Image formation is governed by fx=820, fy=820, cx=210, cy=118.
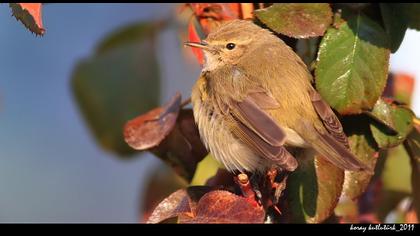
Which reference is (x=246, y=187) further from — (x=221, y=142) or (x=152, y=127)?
(x=152, y=127)

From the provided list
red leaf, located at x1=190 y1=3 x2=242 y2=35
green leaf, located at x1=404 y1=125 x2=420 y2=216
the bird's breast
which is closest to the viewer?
green leaf, located at x1=404 y1=125 x2=420 y2=216

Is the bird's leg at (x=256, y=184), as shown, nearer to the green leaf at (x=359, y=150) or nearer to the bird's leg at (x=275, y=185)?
the bird's leg at (x=275, y=185)

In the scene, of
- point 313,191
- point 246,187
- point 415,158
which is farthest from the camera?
point 415,158

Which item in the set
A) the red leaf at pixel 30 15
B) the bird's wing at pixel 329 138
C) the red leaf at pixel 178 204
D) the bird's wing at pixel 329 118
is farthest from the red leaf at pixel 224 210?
the red leaf at pixel 30 15

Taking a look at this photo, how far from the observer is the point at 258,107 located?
10.0 ft

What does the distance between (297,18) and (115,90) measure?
1.25 meters

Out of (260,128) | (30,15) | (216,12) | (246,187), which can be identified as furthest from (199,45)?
(30,15)

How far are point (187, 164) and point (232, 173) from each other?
0.22 m

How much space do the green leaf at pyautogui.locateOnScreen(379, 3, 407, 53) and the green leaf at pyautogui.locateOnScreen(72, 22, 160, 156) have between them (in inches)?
51.2

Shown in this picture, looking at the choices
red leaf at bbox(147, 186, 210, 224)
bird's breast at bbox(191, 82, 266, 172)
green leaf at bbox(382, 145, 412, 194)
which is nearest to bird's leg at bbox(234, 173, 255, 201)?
red leaf at bbox(147, 186, 210, 224)

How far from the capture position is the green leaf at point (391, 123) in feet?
9.41

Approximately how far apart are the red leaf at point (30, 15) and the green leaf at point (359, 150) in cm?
118

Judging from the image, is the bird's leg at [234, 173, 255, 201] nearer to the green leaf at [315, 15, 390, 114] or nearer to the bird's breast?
the bird's breast

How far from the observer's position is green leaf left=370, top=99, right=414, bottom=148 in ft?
9.41
